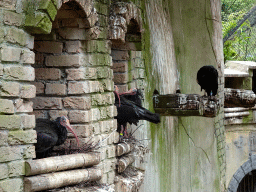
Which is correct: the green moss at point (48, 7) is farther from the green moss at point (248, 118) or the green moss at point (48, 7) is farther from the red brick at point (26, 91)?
the green moss at point (248, 118)

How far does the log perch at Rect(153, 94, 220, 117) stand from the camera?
16.5 feet

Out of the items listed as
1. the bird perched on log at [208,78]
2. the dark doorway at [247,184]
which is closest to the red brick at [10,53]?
the bird perched on log at [208,78]

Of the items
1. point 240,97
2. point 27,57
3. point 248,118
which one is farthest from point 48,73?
point 248,118

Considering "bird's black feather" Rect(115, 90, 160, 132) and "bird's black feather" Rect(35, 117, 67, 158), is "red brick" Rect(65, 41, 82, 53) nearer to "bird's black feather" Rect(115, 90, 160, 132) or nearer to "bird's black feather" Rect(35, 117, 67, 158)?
"bird's black feather" Rect(35, 117, 67, 158)

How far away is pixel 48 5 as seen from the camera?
3148mm

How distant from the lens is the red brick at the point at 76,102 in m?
3.86

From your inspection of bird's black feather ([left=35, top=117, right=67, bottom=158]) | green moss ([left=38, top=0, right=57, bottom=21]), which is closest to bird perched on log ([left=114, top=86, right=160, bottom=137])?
bird's black feather ([left=35, top=117, right=67, bottom=158])

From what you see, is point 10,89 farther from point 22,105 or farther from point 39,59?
point 39,59

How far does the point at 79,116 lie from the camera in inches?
152

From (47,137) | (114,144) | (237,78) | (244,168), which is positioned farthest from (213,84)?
(244,168)

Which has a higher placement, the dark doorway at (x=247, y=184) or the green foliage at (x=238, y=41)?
the green foliage at (x=238, y=41)

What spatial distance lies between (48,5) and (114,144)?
178 cm

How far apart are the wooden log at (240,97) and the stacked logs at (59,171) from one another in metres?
3.78

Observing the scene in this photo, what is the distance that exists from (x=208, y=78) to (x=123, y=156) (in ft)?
4.83
